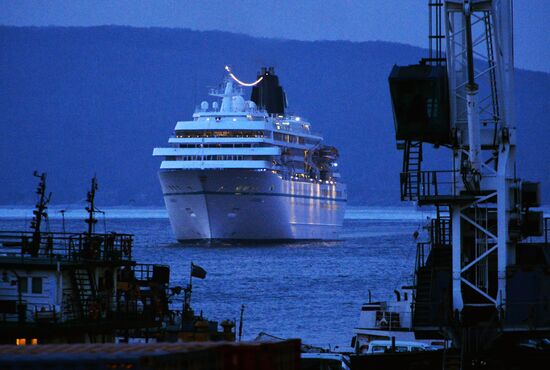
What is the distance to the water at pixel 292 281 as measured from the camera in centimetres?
4866

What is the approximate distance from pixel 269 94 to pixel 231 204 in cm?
3517

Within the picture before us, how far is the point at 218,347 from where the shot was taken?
41.3ft

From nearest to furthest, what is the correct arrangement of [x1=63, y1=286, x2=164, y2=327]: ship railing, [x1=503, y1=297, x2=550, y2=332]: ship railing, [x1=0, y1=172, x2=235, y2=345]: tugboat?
[x1=0, y1=172, x2=235, y2=345]: tugboat, [x1=503, y1=297, x2=550, y2=332]: ship railing, [x1=63, y1=286, x2=164, y2=327]: ship railing

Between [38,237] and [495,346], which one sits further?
[38,237]

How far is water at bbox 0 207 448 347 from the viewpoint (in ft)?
160

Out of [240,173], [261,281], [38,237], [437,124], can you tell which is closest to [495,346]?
[437,124]

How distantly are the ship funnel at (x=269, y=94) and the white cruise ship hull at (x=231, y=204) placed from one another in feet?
83.3

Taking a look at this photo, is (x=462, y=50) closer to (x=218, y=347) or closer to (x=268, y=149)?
(x=218, y=347)

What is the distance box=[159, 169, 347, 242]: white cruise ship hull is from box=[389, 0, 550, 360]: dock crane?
80.7 meters

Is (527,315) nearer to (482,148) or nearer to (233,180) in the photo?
(482,148)

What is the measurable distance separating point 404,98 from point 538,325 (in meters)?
4.58

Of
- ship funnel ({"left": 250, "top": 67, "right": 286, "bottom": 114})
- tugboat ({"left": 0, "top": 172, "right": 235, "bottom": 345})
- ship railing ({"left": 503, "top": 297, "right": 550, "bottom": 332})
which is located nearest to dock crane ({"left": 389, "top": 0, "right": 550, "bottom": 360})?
ship railing ({"left": 503, "top": 297, "right": 550, "bottom": 332})

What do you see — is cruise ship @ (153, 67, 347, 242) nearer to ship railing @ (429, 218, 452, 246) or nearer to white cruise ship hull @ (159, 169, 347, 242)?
white cruise ship hull @ (159, 169, 347, 242)

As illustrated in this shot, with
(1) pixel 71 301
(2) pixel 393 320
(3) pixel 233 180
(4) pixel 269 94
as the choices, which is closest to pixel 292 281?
(3) pixel 233 180
